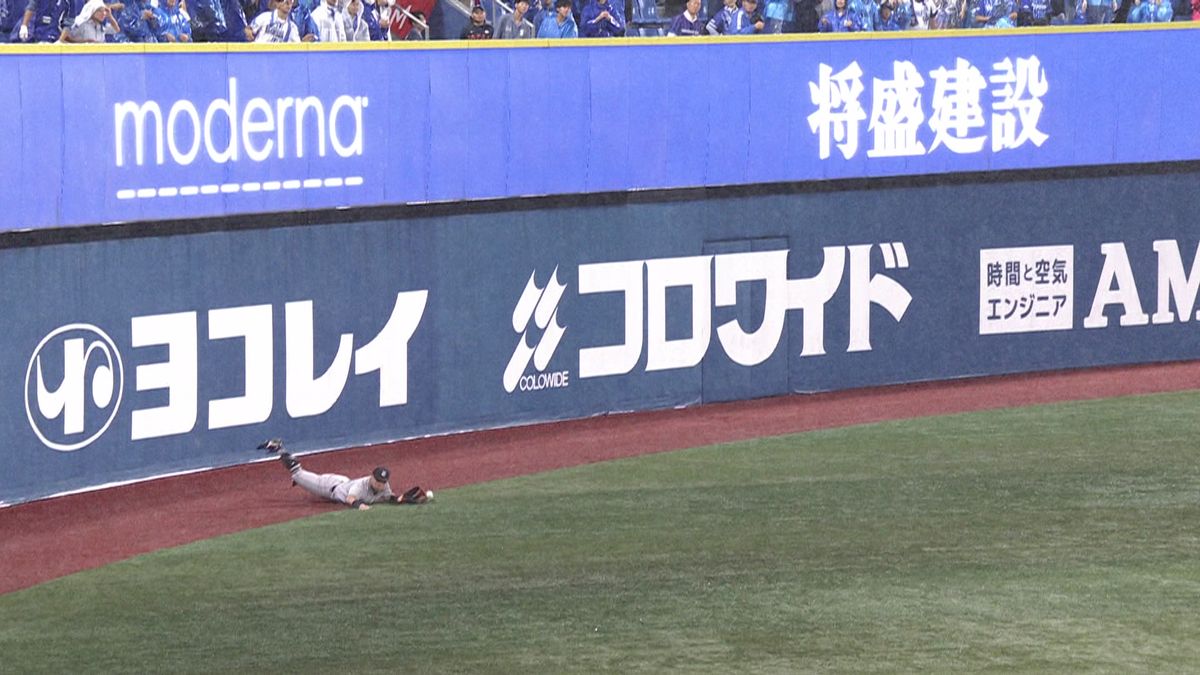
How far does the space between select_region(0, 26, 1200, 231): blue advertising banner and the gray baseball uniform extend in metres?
2.38

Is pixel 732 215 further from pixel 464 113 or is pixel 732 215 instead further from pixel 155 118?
pixel 155 118

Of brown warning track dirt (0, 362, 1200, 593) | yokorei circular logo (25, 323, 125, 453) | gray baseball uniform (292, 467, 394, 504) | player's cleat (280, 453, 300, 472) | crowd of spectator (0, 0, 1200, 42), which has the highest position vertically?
crowd of spectator (0, 0, 1200, 42)

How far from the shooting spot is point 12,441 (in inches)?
554

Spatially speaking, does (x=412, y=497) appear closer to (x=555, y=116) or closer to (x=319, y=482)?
(x=319, y=482)

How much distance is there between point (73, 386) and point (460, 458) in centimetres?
325

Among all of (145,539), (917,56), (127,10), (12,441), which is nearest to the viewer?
(145,539)

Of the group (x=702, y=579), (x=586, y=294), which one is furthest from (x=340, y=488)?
(x=586, y=294)

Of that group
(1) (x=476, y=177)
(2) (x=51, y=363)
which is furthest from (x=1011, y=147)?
(2) (x=51, y=363)

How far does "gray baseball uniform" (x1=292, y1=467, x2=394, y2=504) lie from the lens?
13961 millimetres

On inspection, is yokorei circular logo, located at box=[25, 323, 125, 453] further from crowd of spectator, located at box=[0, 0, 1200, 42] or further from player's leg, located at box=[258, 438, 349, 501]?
crowd of spectator, located at box=[0, 0, 1200, 42]

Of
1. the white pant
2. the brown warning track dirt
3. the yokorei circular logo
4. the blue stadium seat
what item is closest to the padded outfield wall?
the yokorei circular logo

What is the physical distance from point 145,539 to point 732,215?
23.8 ft

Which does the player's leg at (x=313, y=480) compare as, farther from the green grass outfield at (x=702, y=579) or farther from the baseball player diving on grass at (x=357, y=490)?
the green grass outfield at (x=702, y=579)

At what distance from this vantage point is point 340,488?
551 inches
